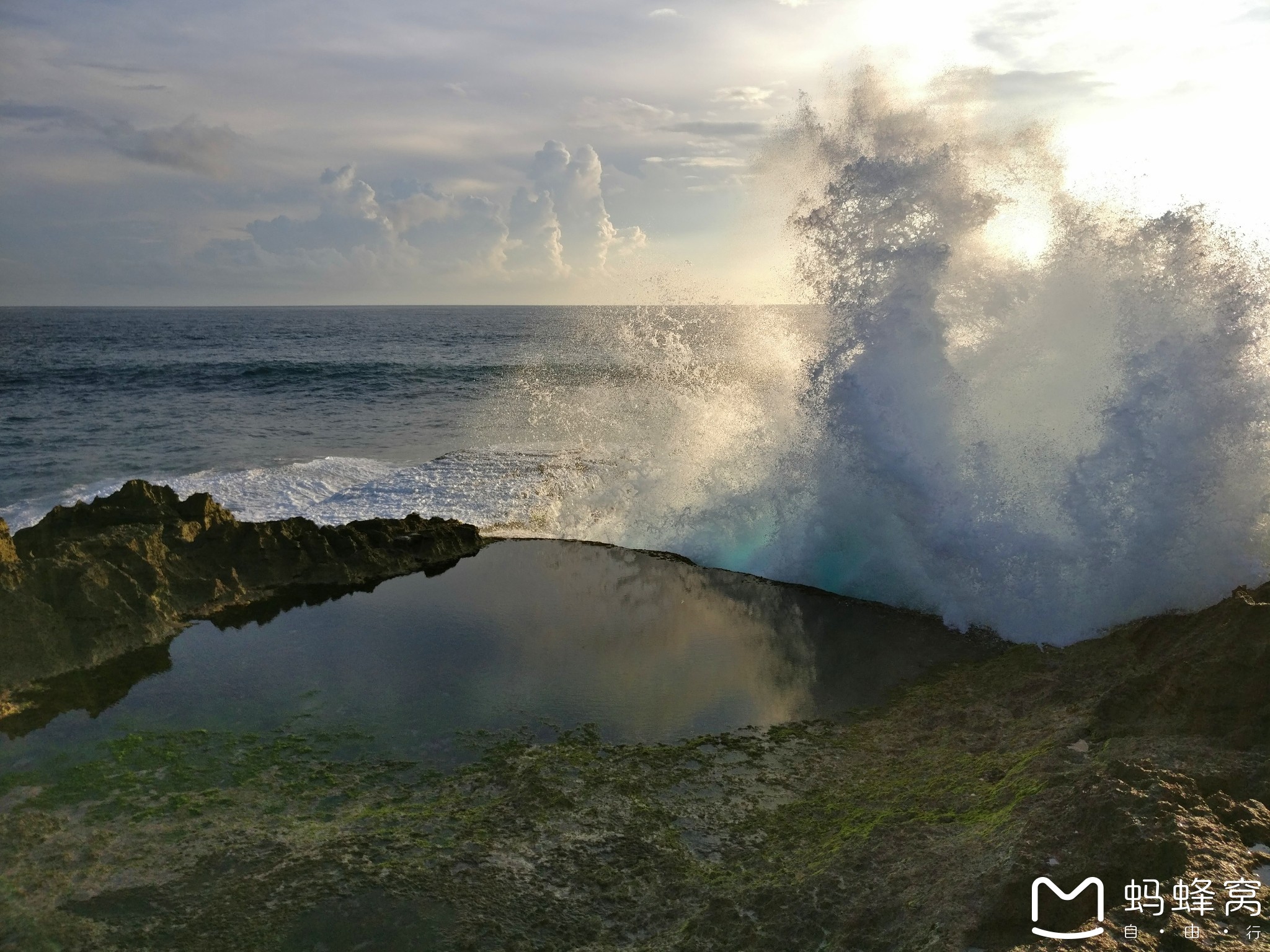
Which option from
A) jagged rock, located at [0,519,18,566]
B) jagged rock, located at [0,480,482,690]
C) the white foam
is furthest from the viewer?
A: the white foam

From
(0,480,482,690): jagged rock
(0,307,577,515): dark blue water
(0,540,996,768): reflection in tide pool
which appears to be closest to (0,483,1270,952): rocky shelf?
(0,480,482,690): jagged rock

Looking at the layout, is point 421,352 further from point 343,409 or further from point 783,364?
point 783,364

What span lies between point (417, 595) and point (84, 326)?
9127 cm

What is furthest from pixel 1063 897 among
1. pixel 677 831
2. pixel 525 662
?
pixel 525 662

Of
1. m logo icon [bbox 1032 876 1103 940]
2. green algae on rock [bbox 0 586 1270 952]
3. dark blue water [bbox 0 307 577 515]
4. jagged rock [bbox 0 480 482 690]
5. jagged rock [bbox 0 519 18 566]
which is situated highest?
dark blue water [bbox 0 307 577 515]

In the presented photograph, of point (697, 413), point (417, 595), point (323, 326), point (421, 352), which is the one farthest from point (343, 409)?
point (323, 326)

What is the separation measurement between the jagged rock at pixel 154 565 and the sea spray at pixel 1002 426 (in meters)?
3.04

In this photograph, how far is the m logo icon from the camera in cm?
371

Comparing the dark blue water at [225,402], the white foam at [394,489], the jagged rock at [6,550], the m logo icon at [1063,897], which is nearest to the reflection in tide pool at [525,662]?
the jagged rock at [6,550]

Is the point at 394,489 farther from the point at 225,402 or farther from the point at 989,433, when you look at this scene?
the point at 225,402

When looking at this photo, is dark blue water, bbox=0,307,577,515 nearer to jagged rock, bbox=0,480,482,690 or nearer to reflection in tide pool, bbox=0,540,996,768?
jagged rock, bbox=0,480,482,690

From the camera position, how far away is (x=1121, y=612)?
26.8 ft

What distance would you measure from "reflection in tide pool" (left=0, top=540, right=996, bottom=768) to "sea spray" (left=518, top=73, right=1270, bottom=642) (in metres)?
0.84

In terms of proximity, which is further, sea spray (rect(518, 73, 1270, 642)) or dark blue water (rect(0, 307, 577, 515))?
dark blue water (rect(0, 307, 577, 515))
